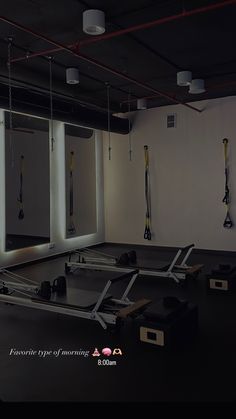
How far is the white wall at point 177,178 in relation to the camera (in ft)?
23.9

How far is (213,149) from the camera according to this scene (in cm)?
735

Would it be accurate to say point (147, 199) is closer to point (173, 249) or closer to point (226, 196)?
point (173, 249)

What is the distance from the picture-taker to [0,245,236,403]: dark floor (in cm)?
245

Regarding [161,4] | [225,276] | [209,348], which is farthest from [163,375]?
[161,4]

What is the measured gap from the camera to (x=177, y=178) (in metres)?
7.78

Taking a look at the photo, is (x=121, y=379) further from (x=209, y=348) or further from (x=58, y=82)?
(x=58, y=82)

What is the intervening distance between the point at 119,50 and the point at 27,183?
9.43ft

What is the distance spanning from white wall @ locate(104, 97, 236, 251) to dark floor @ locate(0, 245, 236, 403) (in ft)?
11.0

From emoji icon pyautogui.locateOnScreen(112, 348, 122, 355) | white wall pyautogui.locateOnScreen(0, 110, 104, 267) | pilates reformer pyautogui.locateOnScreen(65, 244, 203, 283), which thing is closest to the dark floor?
emoji icon pyautogui.locateOnScreen(112, 348, 122, 355)

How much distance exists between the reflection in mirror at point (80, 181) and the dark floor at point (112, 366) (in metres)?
3.47

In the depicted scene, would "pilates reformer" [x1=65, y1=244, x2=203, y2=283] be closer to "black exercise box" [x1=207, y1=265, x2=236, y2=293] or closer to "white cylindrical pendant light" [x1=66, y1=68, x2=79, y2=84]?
"black exercise box" [x1=207, y1=265, x2=236, y2=293]

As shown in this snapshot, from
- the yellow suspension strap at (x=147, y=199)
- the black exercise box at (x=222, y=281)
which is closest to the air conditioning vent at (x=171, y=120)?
the yellow suspension strap at (x=147, y=199)

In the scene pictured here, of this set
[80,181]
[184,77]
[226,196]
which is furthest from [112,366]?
[80,181]

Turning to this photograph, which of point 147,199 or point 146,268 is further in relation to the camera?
point 147,199
